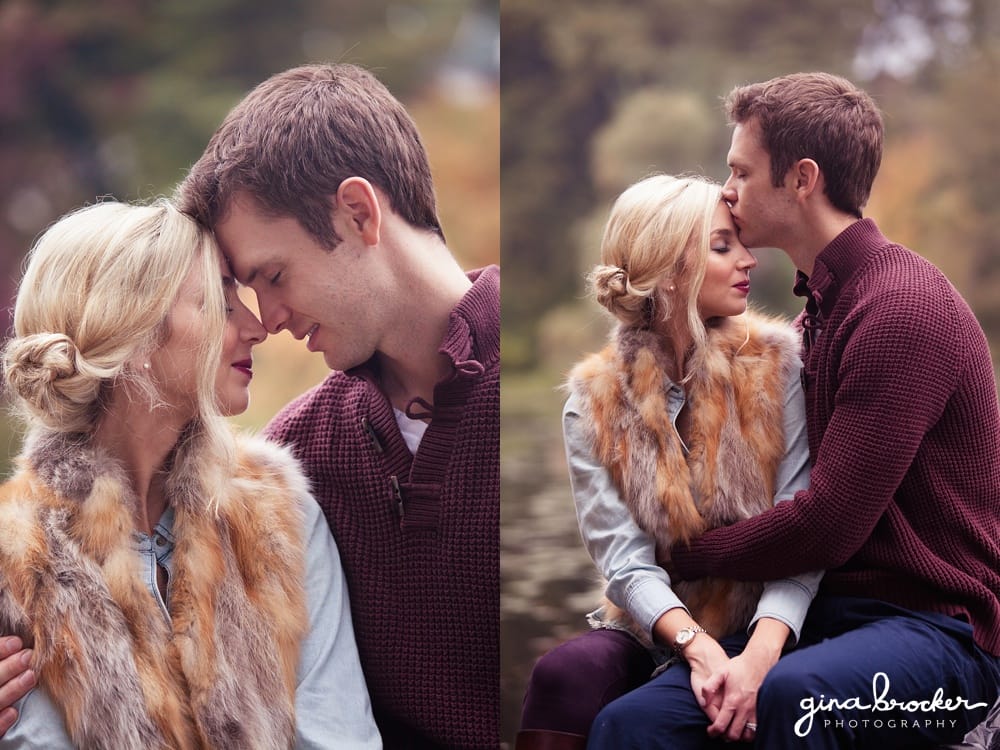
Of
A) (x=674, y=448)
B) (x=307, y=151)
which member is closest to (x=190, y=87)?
(x=307, y=151)

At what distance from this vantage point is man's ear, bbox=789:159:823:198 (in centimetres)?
226

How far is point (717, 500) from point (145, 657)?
1130 millimetres

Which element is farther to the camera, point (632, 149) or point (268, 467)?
point (632, 149)

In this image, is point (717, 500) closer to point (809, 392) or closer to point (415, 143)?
point (809, 392)

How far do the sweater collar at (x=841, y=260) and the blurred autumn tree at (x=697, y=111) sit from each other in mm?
216

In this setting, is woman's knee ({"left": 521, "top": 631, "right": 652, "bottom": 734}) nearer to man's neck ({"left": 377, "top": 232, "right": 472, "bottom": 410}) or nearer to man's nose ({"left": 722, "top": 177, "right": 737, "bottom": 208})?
man's neck ({"left": 377, "top": 232, "right": 472, "bottom": 410})

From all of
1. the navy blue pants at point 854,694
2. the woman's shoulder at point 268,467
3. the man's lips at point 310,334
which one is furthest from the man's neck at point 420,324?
the navy blue pants at point 854,694

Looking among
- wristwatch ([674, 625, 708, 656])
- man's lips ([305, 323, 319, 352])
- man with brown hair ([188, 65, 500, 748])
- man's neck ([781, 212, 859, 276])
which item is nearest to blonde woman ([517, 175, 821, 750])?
wristwatch ([674, 625, 708, 656])

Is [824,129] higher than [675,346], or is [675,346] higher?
[824,129]

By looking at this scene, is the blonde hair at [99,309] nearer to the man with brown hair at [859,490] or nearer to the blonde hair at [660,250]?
the blonde hair at [660,250]

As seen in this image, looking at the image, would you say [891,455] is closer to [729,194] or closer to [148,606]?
[729,194]

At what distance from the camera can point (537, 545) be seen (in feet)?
10.5

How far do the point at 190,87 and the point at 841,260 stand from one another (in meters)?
1.41

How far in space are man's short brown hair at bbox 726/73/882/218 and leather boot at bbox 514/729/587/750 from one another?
1158mm
